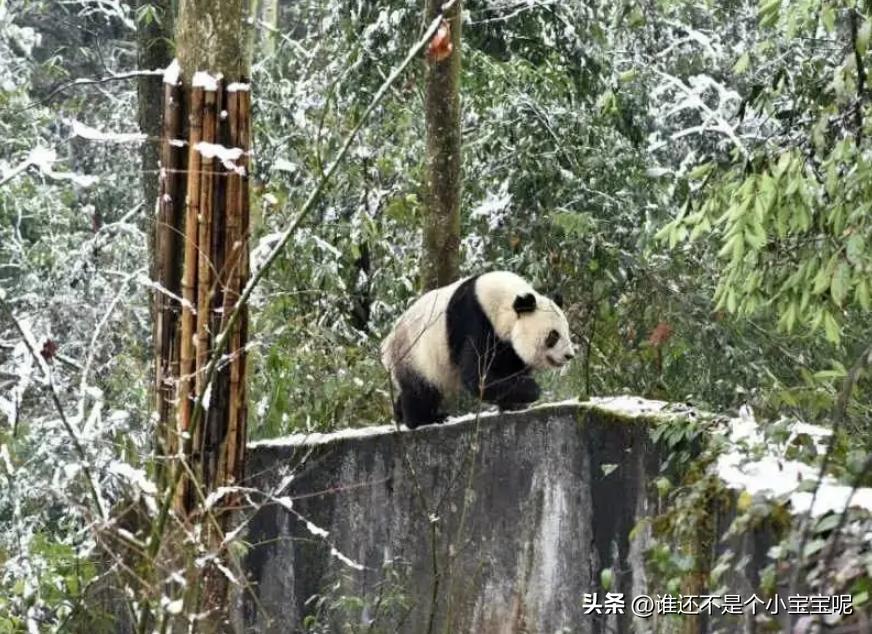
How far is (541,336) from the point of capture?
8320mm

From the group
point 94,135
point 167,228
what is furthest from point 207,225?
point 94,135

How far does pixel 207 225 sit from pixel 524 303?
2.57 meters

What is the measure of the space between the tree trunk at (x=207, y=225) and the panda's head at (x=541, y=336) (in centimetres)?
238

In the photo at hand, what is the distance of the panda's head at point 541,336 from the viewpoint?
831 centimetres

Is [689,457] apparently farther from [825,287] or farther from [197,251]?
[197,251]

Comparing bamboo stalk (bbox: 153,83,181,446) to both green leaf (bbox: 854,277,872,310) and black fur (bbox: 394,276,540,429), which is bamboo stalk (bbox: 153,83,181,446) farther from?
green leaf (bbox: 854,277,872,310)

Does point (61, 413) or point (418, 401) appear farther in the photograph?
point (418, 401)

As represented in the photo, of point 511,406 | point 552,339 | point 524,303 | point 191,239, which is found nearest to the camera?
point 191,239

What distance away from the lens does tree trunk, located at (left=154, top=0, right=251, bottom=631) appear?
6.07 metres

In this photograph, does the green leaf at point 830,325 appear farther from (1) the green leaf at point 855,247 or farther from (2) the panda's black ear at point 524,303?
(2) the panda's black ear at point 524,303

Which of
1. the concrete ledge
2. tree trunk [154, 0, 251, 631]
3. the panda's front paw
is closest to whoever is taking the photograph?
tree trunk [154, 0, 251, 631]

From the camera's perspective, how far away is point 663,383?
31.2 ft

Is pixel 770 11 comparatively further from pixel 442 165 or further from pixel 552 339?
pixel 442 165

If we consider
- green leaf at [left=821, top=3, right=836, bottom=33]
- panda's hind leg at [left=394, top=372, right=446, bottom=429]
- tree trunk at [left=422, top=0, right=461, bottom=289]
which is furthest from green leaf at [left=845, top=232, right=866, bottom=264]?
tree trunk at [left=422, top=0, right=461, bottom=289]
